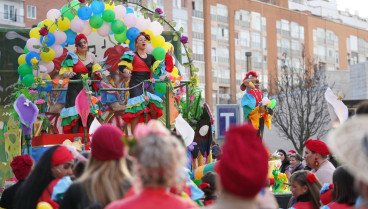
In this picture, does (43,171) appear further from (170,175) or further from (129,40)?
(129,40)

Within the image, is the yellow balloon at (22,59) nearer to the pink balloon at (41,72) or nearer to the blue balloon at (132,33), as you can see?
the pink balloon at (41,72)

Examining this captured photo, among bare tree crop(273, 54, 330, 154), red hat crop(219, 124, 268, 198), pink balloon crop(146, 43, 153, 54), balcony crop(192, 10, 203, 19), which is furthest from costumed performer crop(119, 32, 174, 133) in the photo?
balcony crop(192, 10, 203, 19)

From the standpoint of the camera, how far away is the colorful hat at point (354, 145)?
3.05m

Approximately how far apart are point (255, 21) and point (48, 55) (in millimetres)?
57162

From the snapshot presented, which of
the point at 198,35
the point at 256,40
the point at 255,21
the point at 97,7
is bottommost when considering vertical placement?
the point at 97,7

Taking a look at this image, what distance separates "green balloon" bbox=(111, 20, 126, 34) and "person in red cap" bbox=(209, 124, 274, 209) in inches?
430

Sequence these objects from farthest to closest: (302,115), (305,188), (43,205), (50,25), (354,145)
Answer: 1. (302,115)
2. (50,25)
3. (305,188)
4. (43,205)
5. (354,145)

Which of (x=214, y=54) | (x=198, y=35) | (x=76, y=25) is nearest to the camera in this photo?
(x=76, y=25)

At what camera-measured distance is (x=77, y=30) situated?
13859mm

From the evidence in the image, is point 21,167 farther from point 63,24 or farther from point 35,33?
point 35,33

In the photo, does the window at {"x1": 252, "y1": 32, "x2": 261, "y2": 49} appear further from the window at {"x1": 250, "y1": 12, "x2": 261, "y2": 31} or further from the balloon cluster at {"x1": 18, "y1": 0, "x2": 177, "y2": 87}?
the balloon cluster at {"x1": 18, "y1": 0, "x2": 177, "y2": 87}

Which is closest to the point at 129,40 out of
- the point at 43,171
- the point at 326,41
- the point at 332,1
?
the point at 43,171

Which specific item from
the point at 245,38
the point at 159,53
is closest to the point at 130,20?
the point at 159,53

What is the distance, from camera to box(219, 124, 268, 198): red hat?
124 inches
